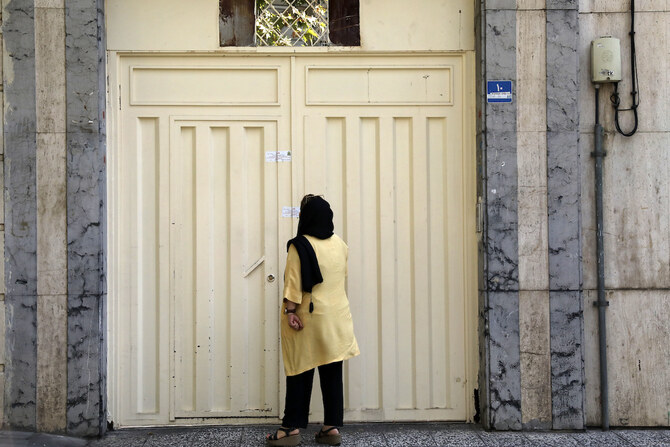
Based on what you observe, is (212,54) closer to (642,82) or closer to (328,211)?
(328,211)

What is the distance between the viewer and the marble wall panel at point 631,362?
5.75 meters

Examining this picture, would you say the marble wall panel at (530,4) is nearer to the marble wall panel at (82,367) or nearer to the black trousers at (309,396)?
the black trousers at (309,396)

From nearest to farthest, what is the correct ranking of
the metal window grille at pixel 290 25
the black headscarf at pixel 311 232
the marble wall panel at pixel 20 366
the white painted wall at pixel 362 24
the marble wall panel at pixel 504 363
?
the black headscarf at pixel 311 232
the marble wall panel at pixel 20 366
the marble wall panel at pixel 504 363
the white painted wall at pixel 362 24
the metal window grille at pixel 290 25

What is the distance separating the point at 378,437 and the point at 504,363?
1079 millimetres

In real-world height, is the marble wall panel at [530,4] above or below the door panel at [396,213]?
above

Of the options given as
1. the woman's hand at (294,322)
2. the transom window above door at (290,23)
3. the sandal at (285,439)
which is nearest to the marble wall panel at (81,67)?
the transom window above door at (290,23)

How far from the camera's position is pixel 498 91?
5.64 metres

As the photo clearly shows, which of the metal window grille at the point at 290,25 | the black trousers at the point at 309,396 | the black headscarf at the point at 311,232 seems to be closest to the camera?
the black headscarf at the point at 311,232

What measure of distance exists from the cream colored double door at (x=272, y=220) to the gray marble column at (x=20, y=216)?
1.96 feet

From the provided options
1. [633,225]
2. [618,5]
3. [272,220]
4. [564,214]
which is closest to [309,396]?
[272,220]

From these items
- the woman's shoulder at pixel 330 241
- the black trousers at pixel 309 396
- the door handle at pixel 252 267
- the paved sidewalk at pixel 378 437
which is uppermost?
the woman's shoulder at pixel 330 241

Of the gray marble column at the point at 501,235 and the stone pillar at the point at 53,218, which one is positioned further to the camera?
the gray marble column at the point at 501,235

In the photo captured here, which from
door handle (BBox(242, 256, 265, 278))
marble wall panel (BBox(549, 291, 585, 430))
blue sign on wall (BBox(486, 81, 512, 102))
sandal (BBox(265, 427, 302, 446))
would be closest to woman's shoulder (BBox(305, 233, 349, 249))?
door handle (BBox(242, 256, 265, 278))

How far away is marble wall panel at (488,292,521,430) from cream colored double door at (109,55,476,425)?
0.27 meters
